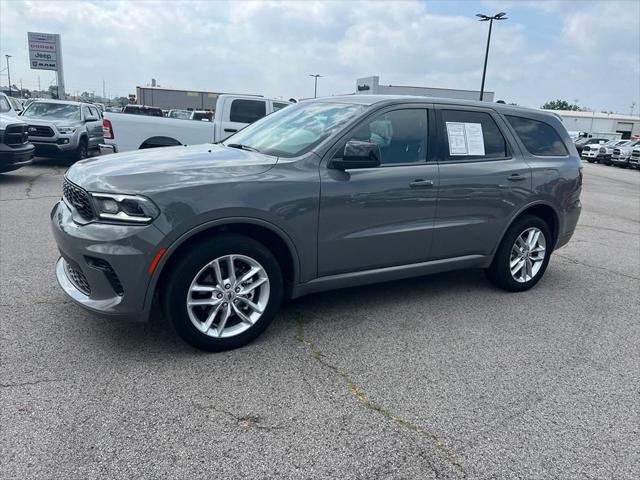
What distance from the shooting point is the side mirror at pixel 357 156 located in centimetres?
356

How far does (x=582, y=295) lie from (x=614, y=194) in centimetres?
1207

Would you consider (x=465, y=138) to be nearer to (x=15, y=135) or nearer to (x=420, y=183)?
(x=420, y=183)

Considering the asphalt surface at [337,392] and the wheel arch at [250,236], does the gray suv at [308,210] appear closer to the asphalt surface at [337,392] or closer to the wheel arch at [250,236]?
the wheel arch at [250,236]

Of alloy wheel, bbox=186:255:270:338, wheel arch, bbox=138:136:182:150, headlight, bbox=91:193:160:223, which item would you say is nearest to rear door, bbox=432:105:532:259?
alloy wheel, bbox=186:255:270:338

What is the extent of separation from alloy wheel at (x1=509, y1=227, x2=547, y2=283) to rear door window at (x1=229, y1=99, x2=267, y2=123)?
7774 millimetres

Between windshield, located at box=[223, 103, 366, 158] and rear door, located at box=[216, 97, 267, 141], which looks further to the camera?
rear door, located at box=[216, 97, 267, 141]

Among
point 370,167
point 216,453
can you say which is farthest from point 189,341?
point 370,167

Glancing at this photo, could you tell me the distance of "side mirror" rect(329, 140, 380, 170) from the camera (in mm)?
3559

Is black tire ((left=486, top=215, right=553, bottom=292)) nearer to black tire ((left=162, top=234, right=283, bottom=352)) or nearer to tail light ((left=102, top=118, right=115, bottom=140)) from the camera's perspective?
black tire ((left=162, top=234, right=283, bottom=352))

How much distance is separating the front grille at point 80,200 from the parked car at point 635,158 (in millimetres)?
32212

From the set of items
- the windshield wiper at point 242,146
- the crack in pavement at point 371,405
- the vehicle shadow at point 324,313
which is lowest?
the crack in pavement at point 371,405

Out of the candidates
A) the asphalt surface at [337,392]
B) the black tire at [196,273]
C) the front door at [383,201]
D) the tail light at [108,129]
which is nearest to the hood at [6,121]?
the tail light at [108,129]

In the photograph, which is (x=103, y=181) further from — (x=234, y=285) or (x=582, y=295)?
(x=582, y=295)

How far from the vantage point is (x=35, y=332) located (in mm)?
3641
